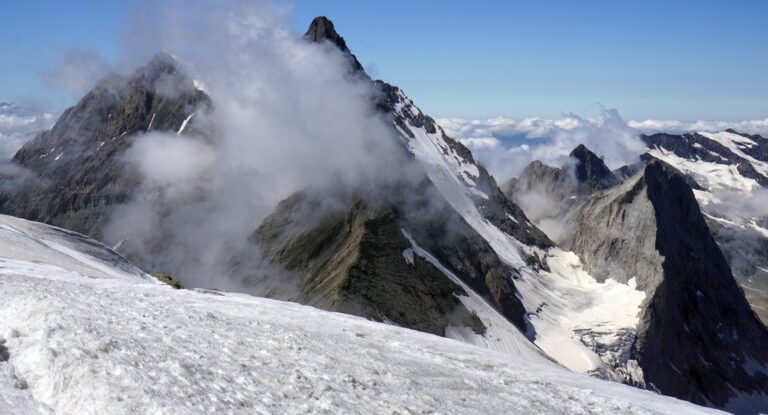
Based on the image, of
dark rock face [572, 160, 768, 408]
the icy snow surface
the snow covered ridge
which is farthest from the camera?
the icy snow surface

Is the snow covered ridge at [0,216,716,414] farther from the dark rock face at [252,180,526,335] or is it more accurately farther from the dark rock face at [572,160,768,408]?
the dark rock face at [572,160,768,408]

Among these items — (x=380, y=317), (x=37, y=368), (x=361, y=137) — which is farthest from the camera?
(x=361, y=137)

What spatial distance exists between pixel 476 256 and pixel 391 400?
440ft

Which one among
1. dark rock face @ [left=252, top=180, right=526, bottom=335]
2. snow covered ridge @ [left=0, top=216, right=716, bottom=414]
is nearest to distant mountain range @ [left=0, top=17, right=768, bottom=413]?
dark rock face @ [left=252, top=180, right=526, bottom=335]

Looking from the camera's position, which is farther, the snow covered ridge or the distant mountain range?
the distant mountain range

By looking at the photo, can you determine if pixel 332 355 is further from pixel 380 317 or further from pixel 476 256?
pixel 476 256

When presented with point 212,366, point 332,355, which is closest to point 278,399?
point 212,366

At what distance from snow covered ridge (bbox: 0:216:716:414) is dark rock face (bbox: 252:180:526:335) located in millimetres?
65238

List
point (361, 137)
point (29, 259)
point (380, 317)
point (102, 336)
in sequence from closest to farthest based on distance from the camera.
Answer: point (102, 336) → point (29, 259) → point (380, 317) → point (361, 137)

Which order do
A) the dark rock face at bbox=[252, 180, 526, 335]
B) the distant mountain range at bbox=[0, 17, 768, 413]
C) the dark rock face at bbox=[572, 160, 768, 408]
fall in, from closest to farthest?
the dark rock face at bbox=[252, 180, 526, 335], the distant mountain range at bbox=[0, 17, 768, 413], the dark rock face at bbox=[572, 160, 768, 408]

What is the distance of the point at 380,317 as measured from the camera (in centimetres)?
9925

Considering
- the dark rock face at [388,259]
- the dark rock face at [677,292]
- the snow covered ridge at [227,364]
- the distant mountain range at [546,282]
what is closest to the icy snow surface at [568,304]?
the distant mountain range at [546,282]

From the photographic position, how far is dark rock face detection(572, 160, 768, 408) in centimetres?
14638

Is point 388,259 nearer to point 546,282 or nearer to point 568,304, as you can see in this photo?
point 568,304
